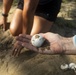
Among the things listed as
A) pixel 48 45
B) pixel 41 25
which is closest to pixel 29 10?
pixel 41 25

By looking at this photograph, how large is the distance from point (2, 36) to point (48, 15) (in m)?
0.50

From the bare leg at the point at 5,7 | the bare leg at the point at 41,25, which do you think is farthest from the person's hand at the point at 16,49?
the bare leg at the point at 5,7

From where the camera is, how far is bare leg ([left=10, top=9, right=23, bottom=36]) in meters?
2.48

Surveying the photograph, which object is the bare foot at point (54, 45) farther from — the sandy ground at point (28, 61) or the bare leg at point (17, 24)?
the bare leg at point (17, 24)

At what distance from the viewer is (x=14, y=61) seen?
2.18 m

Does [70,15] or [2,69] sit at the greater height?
[70,15]

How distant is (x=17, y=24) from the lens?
2.55 m

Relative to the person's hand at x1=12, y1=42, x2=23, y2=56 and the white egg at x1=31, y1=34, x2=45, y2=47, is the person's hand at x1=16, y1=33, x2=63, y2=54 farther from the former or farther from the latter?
the person's hand at x1=12, y1=42, x2=23, y2=56

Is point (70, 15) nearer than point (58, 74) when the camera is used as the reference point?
No

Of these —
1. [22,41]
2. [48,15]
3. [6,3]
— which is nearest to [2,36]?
[6,3]

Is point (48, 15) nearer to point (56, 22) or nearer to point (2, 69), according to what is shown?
point (56, 22)

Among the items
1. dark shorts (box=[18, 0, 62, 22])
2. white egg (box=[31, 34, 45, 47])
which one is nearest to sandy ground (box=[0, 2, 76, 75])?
dark shorts (box=[18, 0, 62, 22])

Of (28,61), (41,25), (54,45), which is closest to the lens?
(54,45)

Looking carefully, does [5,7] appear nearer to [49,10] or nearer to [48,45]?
[49,10]
